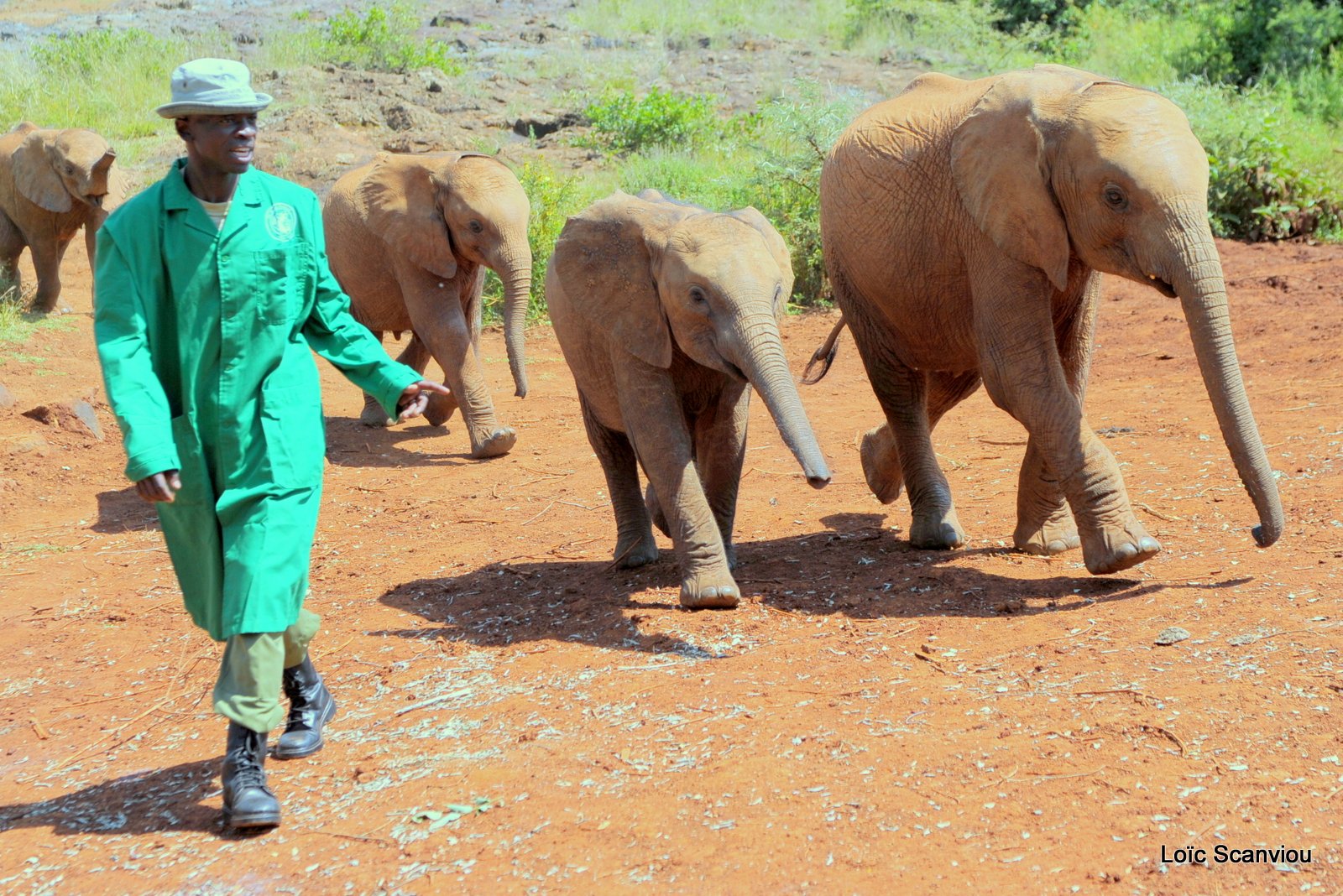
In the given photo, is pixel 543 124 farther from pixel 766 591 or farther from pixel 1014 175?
pixel 1014 175

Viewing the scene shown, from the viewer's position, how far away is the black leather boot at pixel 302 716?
4.77 m

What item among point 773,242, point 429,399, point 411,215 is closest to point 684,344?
point 773,242

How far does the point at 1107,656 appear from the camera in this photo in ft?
16.4

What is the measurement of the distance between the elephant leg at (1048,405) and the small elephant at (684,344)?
2.99ft

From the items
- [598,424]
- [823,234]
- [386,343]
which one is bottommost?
[386,343]

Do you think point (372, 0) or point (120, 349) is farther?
point (372, 0)

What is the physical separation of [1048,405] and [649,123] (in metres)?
14.4

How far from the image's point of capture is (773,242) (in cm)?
593

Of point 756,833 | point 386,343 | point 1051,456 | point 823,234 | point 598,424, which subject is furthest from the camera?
point 386,343

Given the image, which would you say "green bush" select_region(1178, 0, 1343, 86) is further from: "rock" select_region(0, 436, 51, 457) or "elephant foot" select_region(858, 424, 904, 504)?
"rock" select_region(0, 436, 51, 457)

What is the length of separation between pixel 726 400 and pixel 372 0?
2371 centimetres

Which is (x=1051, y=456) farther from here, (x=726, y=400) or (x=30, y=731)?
(x=30, y=731)

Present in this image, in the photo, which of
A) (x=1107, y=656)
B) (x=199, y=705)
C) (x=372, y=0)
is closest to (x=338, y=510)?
(x=199, y=705)

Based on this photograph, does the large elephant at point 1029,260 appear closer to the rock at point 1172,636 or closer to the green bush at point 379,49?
the rock at point 1172,636
